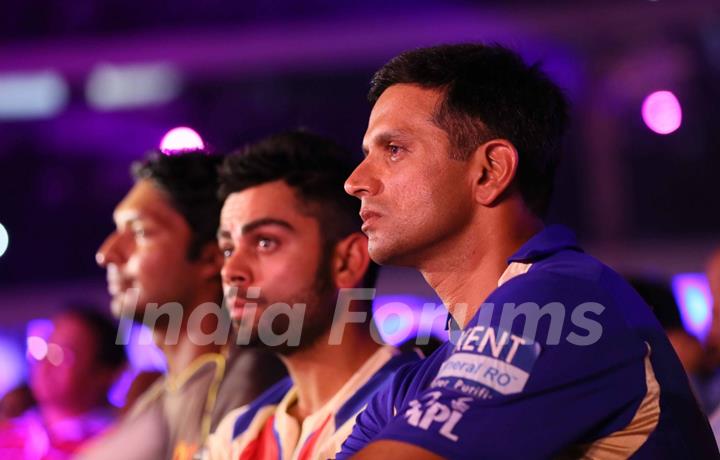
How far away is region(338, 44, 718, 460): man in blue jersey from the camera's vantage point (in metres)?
1.48

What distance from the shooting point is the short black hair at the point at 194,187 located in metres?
3.39

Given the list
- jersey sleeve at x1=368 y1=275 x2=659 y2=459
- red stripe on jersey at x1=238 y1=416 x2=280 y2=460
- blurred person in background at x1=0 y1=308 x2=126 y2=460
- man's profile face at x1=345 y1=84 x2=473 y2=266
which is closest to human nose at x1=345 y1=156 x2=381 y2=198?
man's profile face at x1=345 y1=84 x2=473 y2=266

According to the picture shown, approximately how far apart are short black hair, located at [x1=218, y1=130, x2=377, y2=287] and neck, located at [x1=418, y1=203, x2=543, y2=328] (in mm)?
789

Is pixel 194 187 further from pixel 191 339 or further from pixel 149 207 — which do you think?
pixel 191 339

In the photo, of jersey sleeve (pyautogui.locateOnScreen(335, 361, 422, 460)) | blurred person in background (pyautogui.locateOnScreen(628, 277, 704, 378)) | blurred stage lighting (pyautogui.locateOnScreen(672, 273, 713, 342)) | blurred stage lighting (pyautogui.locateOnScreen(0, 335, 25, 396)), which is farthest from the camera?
blurred stage lighting (pyautogui.locateOnScreen(0, 335, 25, 396))

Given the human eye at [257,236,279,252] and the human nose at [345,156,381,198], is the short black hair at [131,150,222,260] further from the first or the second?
the human nose at [345,156,381,198]

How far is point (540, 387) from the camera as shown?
148 centimetres

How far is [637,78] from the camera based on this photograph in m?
8.55

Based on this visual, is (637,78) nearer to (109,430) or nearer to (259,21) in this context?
(259,21)

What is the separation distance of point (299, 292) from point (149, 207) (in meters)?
0.96

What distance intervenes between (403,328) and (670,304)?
13.3 ft

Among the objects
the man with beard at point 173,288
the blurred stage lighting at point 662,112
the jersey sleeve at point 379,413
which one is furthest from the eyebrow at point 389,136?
the blurred stage lighting at point 662,112

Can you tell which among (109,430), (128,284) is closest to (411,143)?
(128,284)

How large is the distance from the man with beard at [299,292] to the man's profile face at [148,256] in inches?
20.3
